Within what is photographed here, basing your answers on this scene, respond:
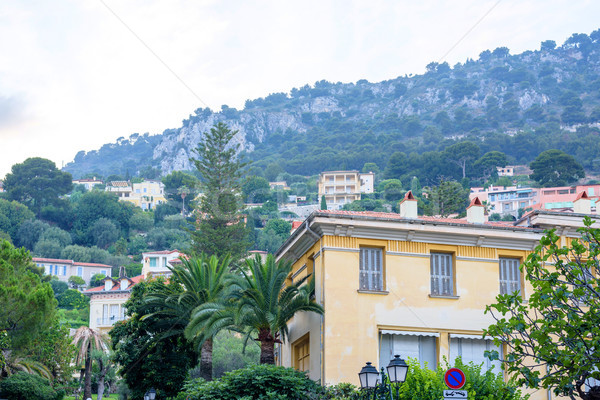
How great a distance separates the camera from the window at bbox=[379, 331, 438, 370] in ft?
73.2

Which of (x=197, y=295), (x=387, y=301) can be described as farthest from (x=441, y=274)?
(x=197, y=295)

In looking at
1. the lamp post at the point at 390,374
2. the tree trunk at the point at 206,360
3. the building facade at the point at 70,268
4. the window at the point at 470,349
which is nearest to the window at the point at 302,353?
the tree trunk at the point at 206,360

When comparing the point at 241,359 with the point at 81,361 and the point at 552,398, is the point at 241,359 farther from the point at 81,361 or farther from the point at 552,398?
the point at 552,398

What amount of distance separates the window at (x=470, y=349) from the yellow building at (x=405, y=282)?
0.03 meters

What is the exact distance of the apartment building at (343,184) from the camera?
480ft

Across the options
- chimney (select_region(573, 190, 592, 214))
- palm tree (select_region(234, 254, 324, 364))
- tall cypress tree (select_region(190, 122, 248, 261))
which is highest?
tall cypress tree (select_region(190, 122, 248, 261))

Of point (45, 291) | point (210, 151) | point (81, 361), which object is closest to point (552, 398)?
point (45, 291)

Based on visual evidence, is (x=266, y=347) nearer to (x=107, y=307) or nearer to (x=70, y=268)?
(x=107, y=307)

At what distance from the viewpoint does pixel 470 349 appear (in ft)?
75.7

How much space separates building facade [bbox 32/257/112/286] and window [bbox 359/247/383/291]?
299 ft

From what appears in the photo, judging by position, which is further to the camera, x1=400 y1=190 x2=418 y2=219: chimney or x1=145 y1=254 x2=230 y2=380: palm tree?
x1=145 y1=254 x2=230 y2=380: palm tree

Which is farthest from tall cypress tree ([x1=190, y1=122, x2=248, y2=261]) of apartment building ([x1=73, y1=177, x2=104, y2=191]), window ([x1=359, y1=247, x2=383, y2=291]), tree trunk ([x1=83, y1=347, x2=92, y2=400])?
apartment building ([x1=73, y1=177, x2=104, y2=191])

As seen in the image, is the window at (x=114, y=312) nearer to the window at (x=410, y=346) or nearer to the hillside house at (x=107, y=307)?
the hillside house at (x=107, y=307)

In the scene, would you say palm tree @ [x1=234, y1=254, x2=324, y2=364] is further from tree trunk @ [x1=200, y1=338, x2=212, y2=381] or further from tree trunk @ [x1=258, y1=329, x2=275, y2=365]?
tree trunk @ [x1=200, y1=338, x2=212, y2=381]
